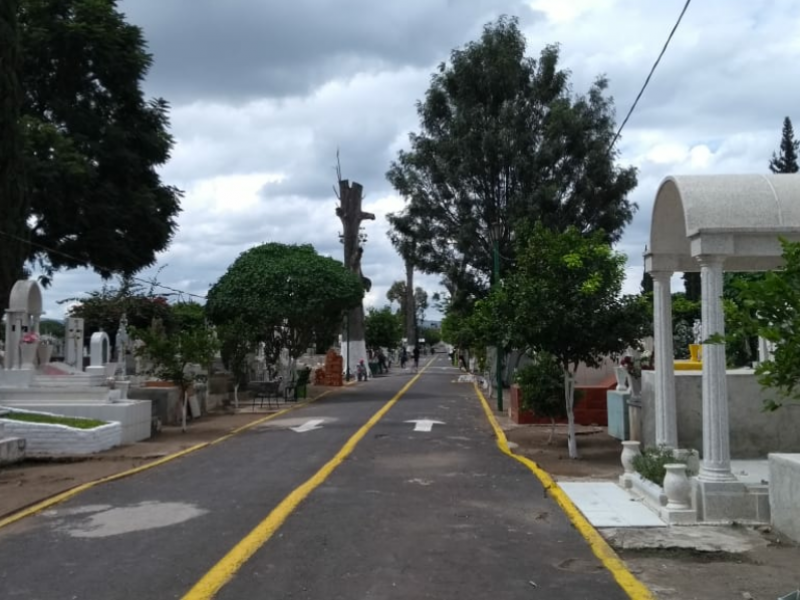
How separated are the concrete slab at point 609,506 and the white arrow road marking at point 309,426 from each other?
8.86m

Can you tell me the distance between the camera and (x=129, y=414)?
16531mm

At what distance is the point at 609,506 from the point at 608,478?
2.66 meters

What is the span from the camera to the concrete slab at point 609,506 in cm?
846

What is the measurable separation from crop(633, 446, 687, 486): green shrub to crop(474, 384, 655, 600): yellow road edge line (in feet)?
3.16

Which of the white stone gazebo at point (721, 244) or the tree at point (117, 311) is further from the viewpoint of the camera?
the tree at point (117, 311)

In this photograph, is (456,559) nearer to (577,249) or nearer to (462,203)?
(577,249)

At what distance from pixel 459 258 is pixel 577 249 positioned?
776 inches

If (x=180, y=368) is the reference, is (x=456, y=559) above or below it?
below

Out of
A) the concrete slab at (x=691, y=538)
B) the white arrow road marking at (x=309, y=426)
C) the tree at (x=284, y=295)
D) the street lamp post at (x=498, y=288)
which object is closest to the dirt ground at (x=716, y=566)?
the concrete slab at (x=691, y=538)

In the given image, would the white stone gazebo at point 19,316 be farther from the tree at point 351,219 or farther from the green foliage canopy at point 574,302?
the tree at point 351,219

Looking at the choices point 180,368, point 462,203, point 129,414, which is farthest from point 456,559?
point 462,203

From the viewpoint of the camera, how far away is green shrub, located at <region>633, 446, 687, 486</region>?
9312mm

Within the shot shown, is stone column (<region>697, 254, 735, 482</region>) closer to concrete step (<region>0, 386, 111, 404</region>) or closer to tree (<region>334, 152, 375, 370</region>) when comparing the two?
concrete step (<region>0, 386, 111, 404</region>)

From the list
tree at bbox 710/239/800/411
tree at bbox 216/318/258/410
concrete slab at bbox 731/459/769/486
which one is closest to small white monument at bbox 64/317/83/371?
tree at bbox 216/318/258/410
